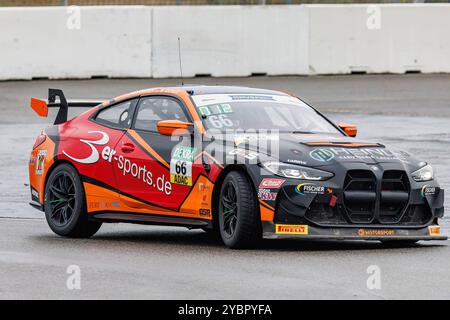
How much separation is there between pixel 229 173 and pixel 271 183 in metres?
0.47

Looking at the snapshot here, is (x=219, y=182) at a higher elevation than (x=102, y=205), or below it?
higher

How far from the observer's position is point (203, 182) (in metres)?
11.3

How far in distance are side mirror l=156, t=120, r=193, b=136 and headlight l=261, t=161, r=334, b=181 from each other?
1062 mm

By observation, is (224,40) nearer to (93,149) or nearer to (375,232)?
(93,149)

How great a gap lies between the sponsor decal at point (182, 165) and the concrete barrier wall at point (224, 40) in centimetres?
1728

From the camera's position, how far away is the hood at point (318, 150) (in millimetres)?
10914

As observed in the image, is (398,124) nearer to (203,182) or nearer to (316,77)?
(316,77)

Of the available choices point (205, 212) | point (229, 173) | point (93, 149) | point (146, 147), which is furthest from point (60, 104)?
point (229, 173)

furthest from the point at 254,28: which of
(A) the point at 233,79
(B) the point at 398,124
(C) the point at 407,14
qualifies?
(B) the point at 398,124

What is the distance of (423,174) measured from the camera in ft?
37.0

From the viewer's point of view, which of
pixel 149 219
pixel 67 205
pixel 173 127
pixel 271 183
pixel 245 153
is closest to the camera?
pixel 271 183

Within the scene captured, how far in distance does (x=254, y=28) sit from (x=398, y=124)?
7.05m
